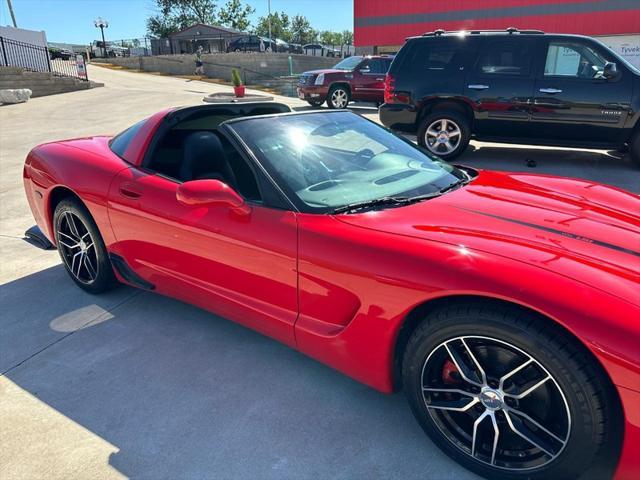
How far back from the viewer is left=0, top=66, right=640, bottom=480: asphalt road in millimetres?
1841

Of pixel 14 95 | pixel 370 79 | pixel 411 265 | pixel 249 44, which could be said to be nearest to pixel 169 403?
pixel 411 265

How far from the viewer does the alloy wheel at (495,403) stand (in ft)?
5.12

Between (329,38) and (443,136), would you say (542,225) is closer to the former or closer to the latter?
(443,136)

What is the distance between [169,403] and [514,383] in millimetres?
1568

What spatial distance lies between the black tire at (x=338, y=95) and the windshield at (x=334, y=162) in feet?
37.8

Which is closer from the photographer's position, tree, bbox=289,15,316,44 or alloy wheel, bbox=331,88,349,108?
Answer: alloy wheel, bbox=331,88,349,108

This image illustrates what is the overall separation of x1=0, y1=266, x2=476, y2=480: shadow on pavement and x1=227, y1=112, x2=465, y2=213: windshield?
0.94m

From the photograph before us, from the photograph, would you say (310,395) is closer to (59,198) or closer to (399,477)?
(399,477)

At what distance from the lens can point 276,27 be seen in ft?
307

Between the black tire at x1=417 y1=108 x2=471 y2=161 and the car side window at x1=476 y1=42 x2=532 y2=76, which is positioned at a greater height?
the car side window at x1=476 y1=42 x2=532 y2=76

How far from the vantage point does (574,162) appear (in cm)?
681

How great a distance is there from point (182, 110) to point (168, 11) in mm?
68249

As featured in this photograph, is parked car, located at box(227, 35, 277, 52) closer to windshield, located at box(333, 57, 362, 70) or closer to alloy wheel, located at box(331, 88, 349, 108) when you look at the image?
windshield, located at box(333, 57, 362, 70)

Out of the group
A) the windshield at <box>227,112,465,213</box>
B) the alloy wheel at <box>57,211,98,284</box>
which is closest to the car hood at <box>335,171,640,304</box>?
the windshield at <box>227,112,465,213</box>
